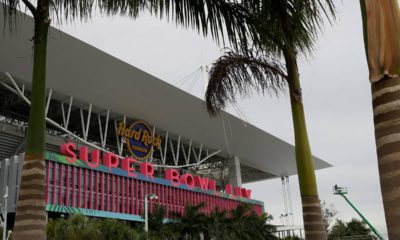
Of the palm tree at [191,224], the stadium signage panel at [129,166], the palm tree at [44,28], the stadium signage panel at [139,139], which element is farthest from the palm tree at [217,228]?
the palm tree at [44,28]

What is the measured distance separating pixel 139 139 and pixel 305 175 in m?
43.4

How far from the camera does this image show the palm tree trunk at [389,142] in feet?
9.38

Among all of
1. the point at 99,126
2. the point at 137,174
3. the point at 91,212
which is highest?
the point at 99,126

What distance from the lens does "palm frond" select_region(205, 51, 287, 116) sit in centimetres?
727

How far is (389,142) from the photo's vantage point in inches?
115


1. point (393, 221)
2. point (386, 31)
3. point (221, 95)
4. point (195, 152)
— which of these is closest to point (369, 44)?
point (386, 31)

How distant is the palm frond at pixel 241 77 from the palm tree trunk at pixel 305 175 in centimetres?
77

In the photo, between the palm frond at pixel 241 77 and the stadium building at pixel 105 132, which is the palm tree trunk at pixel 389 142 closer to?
the palm frond at pixel 241 77

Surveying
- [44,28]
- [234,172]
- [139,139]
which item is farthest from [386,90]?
[234,172]

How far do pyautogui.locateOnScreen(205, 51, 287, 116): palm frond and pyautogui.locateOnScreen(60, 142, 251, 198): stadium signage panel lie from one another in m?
31.6

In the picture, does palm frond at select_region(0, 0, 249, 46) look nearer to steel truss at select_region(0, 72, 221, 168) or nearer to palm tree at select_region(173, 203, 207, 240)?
palm tree at select_region(173, 203, 207, 240)

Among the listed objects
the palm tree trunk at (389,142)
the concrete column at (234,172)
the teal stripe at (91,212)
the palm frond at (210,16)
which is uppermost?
the concrete column at (234,172)

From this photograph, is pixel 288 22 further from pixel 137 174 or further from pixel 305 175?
pixel 137 174

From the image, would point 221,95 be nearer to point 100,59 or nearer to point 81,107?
point 100,59
